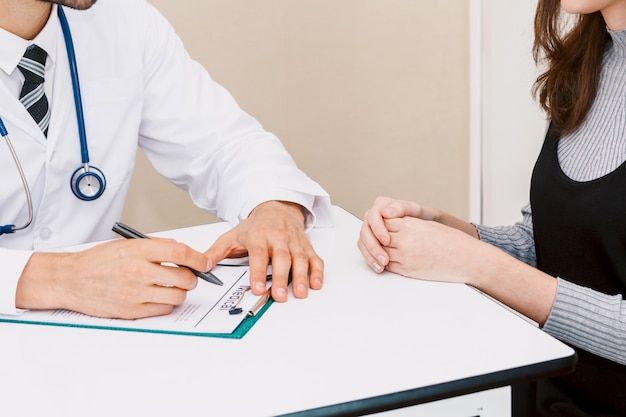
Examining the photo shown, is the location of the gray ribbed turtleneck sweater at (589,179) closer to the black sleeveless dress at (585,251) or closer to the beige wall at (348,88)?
the black sleeveless dress at (585,251)

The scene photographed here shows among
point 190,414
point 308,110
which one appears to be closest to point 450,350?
point 190,414

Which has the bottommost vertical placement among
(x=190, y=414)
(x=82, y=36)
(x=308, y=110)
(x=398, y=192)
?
(x=398, y=192)

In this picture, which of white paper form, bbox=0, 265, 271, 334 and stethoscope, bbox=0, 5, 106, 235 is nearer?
white paper form, bbox=0, 265, 271, 334

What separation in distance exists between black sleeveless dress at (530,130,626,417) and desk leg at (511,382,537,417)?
1.06ft

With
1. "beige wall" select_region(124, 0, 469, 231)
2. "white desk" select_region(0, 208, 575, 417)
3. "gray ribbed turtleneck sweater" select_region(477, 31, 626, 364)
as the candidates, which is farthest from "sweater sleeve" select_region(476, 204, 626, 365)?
"beige wall" select_region(124, 0, 469, 231)

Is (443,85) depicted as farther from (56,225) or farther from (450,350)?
(450,350)

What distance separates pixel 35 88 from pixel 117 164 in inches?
8.2

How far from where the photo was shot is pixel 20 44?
1.14 meters

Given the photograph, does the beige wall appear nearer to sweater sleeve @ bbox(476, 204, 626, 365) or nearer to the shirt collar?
the shirt collar

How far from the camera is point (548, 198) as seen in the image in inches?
41.9

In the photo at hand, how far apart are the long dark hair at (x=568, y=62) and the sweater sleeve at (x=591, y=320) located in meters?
0.32

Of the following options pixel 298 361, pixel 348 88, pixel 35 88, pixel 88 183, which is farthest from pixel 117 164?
pixel 348 88

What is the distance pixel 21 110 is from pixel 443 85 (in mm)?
1510

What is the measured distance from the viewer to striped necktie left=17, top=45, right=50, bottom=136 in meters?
1.14
